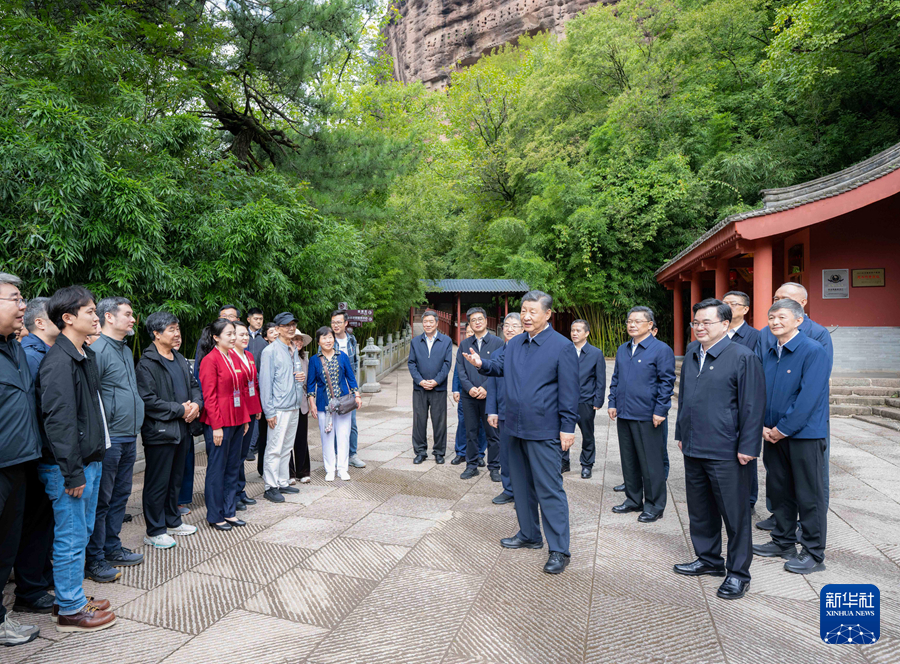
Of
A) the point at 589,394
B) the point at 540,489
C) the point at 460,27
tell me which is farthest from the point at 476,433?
the point at 460,27

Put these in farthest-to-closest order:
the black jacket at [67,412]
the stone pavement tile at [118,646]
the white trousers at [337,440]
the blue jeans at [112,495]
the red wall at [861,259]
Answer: the red wall at [861,259] < the white trousers at [337,440] < the blue jeans at [112,495] < the black jacket at [67,412] < the stone pavement tile at [118,646]

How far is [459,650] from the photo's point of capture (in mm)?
2312

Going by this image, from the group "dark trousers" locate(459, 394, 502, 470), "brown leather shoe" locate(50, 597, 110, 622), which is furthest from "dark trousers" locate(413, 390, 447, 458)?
"brown leather shoe" locate(50, 597, 110, 622)

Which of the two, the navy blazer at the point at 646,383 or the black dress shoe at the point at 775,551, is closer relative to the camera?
the black dress shoe at the point at 775,551

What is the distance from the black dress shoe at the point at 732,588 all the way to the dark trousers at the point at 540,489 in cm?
84

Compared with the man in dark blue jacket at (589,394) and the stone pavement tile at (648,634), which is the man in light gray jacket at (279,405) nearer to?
the man in dark blue jacket at (589,394)

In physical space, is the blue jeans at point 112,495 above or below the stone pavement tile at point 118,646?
above

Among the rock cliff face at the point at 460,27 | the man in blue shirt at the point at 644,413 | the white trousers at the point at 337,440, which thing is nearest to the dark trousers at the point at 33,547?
the white trousers at the point at 337,440

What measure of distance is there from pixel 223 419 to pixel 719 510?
3.23m

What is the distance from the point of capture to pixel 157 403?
3334mm

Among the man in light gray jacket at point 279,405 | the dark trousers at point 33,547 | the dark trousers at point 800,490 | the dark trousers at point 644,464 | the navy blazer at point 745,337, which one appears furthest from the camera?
the man in light gray jacket at point 279,405

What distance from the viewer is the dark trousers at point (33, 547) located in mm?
2645

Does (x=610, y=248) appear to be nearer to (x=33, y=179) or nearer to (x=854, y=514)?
(x=854, y=514)

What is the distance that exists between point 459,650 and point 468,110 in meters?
29.3
